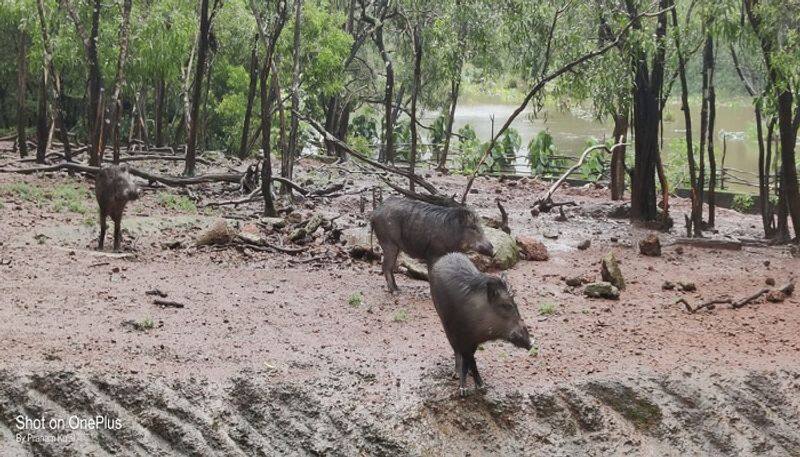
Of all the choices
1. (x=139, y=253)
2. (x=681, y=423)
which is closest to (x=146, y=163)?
(x=139, y=253)

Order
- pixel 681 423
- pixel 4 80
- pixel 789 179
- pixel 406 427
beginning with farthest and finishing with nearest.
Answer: pixel 4 80 < pixel 789 179 < pixel 681 423 < pixel 406 427

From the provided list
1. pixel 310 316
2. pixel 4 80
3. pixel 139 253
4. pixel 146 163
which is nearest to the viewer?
pixel 310 316

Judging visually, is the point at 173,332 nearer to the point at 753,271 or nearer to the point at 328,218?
the point at 328,218

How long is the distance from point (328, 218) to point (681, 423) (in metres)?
6.60

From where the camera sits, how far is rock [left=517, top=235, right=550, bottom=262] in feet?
36.9

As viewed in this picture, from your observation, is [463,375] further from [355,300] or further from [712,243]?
[712,243]

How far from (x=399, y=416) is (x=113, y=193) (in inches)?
204

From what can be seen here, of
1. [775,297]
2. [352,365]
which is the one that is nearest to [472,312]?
[352,365]

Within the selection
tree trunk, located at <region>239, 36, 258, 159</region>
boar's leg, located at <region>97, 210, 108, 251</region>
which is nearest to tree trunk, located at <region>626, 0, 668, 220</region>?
boar's leg, located at <region>97, 210, 108, 251</region>

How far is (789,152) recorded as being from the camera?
1189cm

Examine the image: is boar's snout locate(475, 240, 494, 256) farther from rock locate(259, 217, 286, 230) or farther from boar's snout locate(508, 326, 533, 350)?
rock locate(259, 217, 286, 230)

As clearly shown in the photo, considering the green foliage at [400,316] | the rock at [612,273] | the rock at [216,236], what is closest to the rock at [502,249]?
the rock at [612,273]

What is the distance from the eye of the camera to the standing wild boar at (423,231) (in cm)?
917

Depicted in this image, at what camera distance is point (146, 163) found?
61.0 feet
